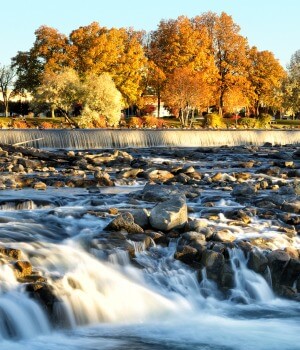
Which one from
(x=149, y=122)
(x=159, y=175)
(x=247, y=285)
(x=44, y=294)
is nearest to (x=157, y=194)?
(x=247, y=285)

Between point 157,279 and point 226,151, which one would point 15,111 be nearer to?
point 226,151

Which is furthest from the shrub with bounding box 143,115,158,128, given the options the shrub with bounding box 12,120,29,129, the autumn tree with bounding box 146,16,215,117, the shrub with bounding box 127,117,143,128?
the shrub with bounding box 12,120,29,129

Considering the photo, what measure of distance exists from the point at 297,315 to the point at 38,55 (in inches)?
2400

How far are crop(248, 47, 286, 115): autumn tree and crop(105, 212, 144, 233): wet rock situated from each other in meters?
70.8

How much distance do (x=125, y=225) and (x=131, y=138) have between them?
3013cm

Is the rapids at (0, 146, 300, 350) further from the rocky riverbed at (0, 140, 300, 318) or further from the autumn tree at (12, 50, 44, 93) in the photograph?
the autumn tree at (12, 50, 44, 93)

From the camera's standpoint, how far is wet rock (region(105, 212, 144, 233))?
37.4 feet

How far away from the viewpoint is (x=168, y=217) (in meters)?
11.6

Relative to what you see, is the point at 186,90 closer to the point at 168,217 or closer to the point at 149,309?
the point at 168,217

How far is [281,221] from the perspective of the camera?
13.4m

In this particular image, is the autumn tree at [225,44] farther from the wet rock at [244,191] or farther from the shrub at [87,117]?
the wet rock at [244,191]

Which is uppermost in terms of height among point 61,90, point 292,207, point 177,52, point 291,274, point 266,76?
point 177,52

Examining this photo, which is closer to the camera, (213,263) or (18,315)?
(18,315)

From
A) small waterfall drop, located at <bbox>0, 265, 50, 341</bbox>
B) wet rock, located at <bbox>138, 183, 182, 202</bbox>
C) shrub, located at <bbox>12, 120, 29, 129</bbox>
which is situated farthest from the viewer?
shrub, located at <bbox>12, 120, 29, 129</bbox>
